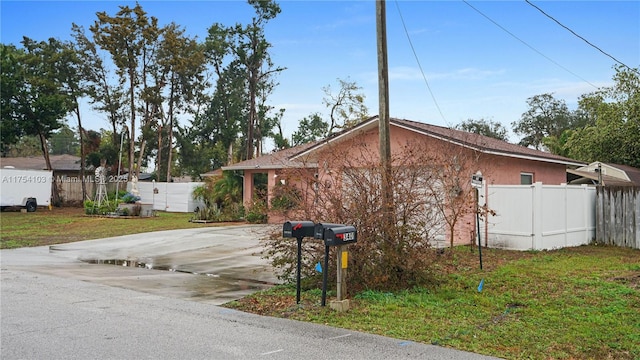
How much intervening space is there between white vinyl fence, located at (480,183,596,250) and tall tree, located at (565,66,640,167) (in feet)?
56.2

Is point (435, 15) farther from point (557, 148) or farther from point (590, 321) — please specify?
point (557, 148)

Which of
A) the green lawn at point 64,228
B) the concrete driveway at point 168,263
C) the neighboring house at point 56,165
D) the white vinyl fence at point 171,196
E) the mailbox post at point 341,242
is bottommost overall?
the concrete driveway at point 168,263

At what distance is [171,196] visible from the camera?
33344 millimetres

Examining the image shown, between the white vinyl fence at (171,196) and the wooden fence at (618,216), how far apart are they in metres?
22.3

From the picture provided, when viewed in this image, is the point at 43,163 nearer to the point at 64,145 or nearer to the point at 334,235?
the point at 334,235

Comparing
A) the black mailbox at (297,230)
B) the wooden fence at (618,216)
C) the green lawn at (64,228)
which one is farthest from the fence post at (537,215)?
the green lawn at (64,228)

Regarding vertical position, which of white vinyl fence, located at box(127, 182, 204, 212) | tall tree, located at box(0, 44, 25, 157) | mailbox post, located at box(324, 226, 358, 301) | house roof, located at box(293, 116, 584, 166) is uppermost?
tall tree, located at box(0, 44, 25, 157)

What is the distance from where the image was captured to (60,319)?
694 cm

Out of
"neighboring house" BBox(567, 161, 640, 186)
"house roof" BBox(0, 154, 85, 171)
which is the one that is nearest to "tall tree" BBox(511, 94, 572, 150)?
"neighboring house" BBox(567, 161, 640, 186)

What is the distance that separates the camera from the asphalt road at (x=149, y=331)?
18.0 ft

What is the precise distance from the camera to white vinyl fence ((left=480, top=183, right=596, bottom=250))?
13820 millimetres

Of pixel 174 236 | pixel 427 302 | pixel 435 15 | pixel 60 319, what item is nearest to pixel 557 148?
pixel 435 15

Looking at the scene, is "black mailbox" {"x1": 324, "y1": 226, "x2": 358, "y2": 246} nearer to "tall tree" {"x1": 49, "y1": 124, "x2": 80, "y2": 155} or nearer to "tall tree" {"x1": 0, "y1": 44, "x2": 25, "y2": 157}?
"tall tree" {"x1": 0, "y1": 44, "x2": 25, "y2": 157}

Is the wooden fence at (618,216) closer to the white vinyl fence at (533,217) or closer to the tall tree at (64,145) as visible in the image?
the white vinyl fence at (533,217)
